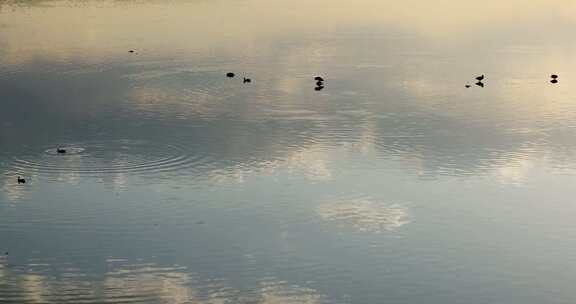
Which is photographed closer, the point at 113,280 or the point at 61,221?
the point at 113,280

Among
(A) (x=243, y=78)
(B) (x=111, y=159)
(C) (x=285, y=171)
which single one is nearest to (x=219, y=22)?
(A) (x=243, y=78)

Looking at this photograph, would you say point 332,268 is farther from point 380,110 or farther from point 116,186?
point 380,110

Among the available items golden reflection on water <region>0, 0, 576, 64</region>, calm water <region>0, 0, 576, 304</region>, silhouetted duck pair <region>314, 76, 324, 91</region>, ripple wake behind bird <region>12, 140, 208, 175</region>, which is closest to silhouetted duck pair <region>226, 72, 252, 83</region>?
calm water <region>0, 0, 576, 304</region>

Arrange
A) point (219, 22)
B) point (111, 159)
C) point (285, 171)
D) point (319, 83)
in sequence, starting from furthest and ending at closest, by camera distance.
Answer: point (219, 22)
point (319, 83)
point (111, 159)
point (285, 171)

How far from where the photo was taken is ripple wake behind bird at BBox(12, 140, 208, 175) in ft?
104

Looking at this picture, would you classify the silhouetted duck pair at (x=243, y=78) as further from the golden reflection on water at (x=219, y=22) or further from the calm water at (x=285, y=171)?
the golden reflection on water at (x=219, y=22)

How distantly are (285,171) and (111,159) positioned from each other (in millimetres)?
5153

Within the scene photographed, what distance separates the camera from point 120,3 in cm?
7912

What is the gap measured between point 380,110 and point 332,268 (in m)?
Answer: 17.0

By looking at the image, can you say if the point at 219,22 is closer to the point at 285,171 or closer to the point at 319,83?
the point at 319,83

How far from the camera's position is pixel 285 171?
31875mm

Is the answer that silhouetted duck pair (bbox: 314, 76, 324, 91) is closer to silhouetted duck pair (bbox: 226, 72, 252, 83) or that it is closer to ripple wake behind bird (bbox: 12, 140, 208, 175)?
silhouetted duck pair (bbox: 226, 72, 252, 83)

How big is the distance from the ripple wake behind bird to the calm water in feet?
0.35

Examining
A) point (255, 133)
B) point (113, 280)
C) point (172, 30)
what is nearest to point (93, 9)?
point (172, 30)
